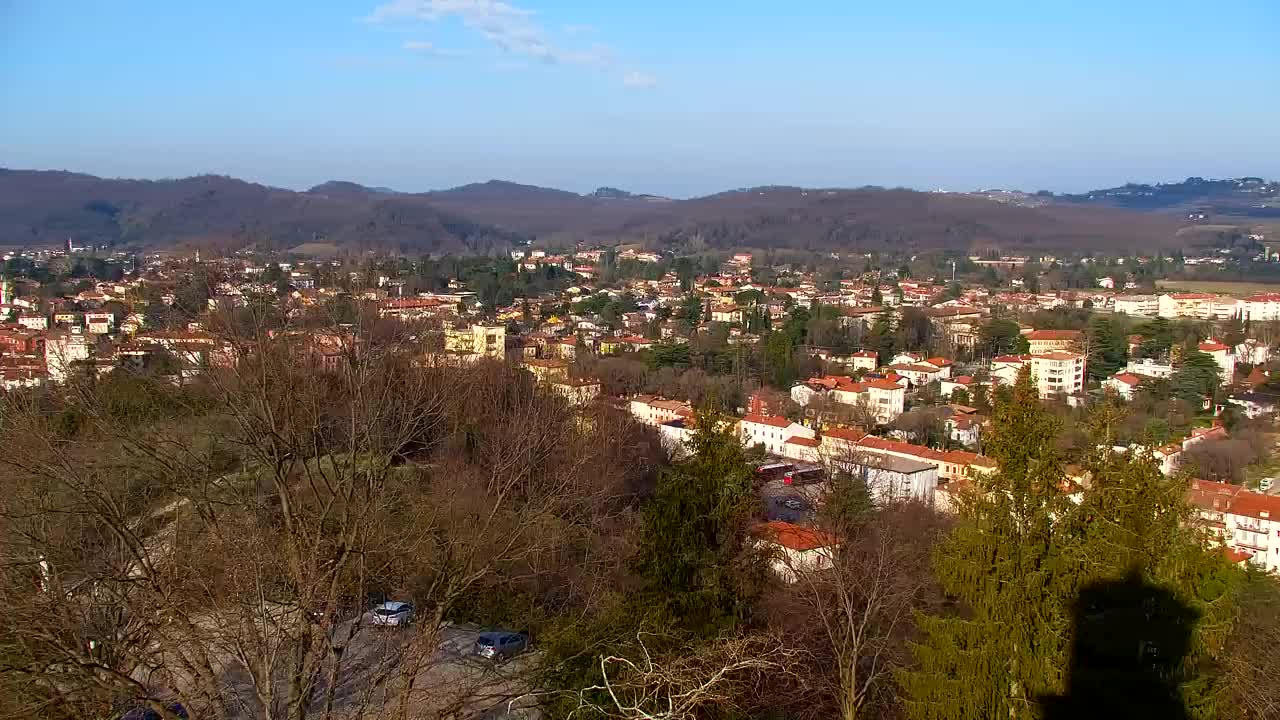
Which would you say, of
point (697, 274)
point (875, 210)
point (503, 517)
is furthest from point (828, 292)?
point (875, 210)

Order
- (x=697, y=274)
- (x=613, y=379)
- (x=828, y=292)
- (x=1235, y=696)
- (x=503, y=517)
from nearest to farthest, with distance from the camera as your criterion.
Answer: (x=1235, y=696) → (x=503, y=517) → (x=613, y=379) → (x=828, y=292) → (x=697, y=274)

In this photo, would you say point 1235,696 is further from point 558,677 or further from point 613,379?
point 613,379

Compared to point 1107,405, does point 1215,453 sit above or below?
below

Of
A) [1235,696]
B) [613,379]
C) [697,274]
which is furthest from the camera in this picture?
[697,274]

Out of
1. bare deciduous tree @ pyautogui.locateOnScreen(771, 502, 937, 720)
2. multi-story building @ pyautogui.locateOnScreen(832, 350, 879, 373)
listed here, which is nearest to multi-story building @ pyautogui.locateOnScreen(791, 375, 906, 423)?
multi-story building @ pyautogui.locateOnScreen(832, 350, 879, 373)

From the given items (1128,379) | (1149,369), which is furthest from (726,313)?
(1128,379)

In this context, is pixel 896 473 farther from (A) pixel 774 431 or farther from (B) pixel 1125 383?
(B) pixel 1125 383

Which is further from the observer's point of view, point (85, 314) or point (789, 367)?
point (789, 367)
